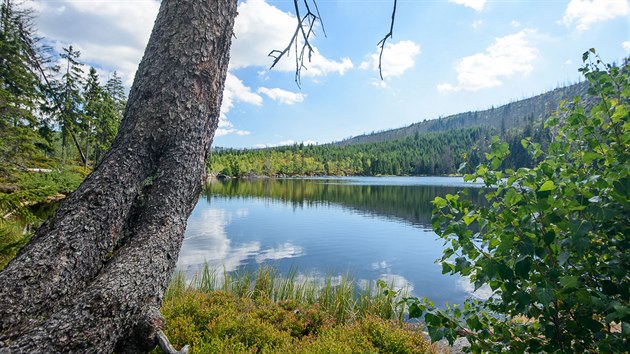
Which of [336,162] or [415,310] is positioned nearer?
[415,310]

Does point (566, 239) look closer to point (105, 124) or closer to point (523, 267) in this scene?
point (523, 267)

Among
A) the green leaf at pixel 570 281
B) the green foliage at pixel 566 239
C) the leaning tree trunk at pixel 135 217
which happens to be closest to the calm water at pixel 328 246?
the leaning tree trunk at pixel 135 217

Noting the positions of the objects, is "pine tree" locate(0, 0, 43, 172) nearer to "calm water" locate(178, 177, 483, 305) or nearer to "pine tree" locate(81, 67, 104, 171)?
"calm water" locate(178, 177, 483, 305)

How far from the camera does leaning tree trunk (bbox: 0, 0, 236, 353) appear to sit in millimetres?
1139

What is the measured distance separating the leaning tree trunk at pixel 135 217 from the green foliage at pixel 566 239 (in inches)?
56.0

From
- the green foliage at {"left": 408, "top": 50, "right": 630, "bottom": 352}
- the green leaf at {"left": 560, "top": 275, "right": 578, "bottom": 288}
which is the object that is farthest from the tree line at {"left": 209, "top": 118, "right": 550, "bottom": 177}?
the green leaf at {"left": 560, "top": 275, "right": 578, "bottom": 288}

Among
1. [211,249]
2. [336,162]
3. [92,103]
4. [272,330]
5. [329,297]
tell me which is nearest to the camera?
[272,330]

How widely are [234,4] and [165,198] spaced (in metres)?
1.27

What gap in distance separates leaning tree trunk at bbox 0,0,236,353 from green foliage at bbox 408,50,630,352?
1423 millimetres

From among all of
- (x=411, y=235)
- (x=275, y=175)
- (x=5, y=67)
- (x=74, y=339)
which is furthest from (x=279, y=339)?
(x=275, y=175)

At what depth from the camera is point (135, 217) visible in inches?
62.9

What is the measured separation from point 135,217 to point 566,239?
2013 millimetres

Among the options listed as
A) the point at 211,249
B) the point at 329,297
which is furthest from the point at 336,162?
the point at 329,297

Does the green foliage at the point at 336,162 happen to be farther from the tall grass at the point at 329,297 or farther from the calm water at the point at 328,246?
the tall grass at the point at 329,297
